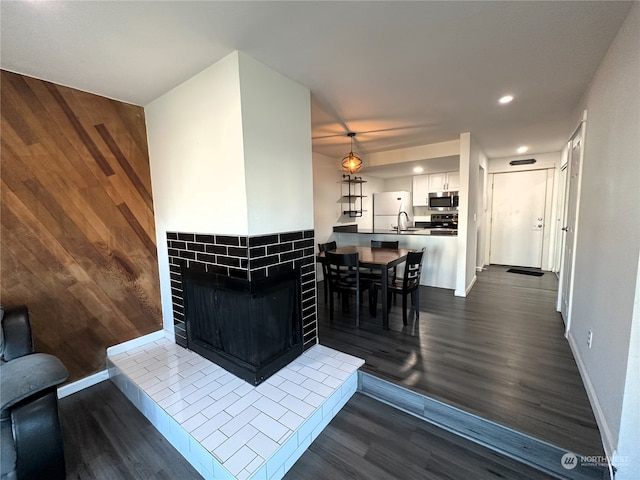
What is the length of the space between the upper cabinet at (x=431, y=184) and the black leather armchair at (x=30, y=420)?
6.25 metres

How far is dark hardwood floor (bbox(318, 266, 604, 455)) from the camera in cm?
167

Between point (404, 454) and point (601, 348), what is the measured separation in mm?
1389

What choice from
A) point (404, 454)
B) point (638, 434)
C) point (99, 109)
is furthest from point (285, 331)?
point (99, 109)

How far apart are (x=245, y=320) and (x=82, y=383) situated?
1.57 metres

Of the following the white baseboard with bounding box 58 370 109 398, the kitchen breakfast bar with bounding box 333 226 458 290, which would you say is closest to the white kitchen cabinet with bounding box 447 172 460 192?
the kitchen breakfast bar with bounding box 333 226 458 290

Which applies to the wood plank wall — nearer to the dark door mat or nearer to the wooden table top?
the wooden table top

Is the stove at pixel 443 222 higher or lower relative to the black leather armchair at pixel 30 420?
higher

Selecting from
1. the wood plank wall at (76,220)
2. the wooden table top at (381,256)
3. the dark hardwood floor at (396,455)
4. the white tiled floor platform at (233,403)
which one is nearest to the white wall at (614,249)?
the dark hardwood floor at (396,455)

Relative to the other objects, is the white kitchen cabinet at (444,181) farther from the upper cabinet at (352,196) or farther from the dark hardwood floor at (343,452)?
the dark hardwood floor at (343,452)

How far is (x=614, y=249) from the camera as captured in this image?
1.53 meters

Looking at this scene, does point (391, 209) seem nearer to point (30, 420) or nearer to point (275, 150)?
point (275, 150)

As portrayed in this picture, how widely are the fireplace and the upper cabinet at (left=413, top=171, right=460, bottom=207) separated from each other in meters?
4.77

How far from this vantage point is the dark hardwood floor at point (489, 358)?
5.48ft

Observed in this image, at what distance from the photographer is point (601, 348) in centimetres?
167
